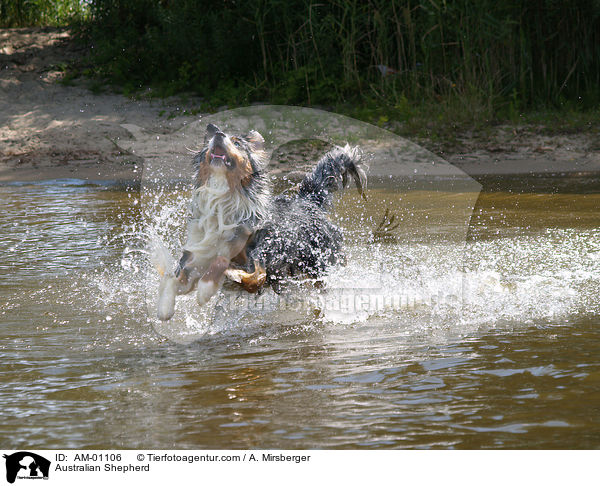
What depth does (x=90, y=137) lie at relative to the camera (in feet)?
37.5

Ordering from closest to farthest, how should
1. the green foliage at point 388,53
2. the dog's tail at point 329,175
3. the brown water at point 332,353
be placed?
the brown water at point 332,353 → the dog's tail at point 329,175 → the green foliage at point 388,53

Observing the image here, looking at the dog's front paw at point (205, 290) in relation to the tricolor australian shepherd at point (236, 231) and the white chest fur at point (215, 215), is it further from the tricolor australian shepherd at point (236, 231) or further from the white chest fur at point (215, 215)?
the white chest fur at point (215, 215)

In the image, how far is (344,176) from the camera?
210 inches

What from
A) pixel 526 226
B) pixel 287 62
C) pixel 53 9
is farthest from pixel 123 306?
pixel 53 9

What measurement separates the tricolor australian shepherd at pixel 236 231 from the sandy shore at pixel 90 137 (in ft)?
18.1

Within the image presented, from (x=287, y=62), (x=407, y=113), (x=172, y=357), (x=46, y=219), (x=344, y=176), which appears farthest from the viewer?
(x=287, y=62)

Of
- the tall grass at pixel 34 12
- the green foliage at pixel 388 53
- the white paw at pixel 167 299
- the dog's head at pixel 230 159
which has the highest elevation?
the tall grass at pixel 34 12

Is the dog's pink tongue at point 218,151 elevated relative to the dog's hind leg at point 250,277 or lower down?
elevated

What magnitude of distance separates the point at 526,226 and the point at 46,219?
184 inches

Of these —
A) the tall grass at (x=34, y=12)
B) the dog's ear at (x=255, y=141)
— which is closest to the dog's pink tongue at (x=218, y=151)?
the dog's ear at (x=255, y=141)

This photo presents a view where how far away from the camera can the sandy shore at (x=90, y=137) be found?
10156mm

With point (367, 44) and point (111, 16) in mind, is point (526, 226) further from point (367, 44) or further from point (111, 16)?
point (111, 16)
